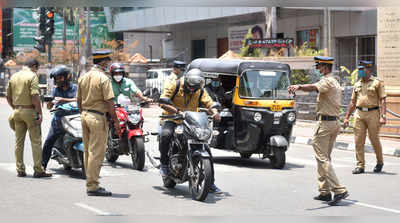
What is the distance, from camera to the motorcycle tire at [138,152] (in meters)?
10.4

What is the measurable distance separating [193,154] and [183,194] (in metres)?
0.84

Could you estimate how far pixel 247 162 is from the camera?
12305mm

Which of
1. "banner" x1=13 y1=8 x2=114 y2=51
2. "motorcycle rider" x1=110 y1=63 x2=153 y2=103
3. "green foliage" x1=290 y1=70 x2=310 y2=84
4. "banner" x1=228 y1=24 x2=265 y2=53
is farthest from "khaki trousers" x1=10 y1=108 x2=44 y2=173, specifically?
"banner" x1=13 y1=8 x2=114 y2=51

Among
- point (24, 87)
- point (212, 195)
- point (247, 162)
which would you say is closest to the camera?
point (212, 195)

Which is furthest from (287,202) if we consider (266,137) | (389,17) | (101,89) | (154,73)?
(154,73)

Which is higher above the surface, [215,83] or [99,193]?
[215,83]

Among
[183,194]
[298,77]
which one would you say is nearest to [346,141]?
[298,77]

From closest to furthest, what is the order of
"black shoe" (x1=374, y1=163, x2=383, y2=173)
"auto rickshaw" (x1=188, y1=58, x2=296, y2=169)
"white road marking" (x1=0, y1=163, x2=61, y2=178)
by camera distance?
"white road marking" (x1=0, y1=163, x2=61, y2=178)
"black shoe" (x1=374, y1=163, x2=383, y2=173)
"auto rickshaw" (x1=188, y1=58, x2=296, y2=169)

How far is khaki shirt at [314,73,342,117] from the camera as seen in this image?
8039mm

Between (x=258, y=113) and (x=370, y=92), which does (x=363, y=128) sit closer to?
(x=370, y=92)

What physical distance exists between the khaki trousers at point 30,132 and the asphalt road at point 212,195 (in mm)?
267

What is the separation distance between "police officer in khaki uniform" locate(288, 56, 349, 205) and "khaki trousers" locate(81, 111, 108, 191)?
2585 mm

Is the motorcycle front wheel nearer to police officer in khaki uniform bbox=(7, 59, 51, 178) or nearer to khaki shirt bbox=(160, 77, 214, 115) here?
police officer in khaki uniform bbox=(7, 59, 51, 178)

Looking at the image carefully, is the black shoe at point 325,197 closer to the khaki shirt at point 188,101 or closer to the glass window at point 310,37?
the khaki shirt at point 188,101
